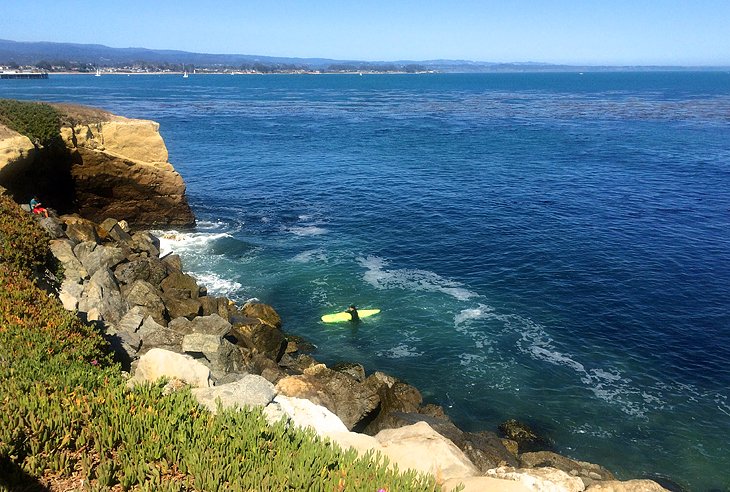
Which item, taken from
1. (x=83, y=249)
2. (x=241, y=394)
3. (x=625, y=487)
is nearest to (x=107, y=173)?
(x=83, y=249)

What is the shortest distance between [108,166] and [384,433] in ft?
107

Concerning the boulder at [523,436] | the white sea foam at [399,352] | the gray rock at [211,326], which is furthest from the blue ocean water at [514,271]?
the gray rock at [211,326]

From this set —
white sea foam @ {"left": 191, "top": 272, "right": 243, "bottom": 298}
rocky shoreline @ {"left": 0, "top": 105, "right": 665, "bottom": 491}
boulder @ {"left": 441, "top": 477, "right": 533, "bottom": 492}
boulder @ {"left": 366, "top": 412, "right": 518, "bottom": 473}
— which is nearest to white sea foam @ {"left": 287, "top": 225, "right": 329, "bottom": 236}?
white sea foam @ {"left": 191, "top": 272, "right": 243, "bottom": 298}

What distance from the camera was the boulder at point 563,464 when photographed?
17297 mm

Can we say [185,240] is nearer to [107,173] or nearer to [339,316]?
[107,173]

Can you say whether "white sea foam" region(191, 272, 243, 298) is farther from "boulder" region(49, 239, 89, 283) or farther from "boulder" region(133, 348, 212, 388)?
"boulder" region(133, 348, 212, 388)

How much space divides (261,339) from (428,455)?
12.9m

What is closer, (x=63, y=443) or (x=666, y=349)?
(x=63, y=443)

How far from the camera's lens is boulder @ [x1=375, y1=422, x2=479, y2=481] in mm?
11047

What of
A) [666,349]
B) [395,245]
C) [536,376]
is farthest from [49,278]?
[666,349]

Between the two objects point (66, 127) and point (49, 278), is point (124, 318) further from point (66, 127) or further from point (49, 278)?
point (66, 127)

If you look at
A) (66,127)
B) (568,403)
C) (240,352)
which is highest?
(66,127)

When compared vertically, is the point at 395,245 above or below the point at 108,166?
below

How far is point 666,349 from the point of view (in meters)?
25.2
